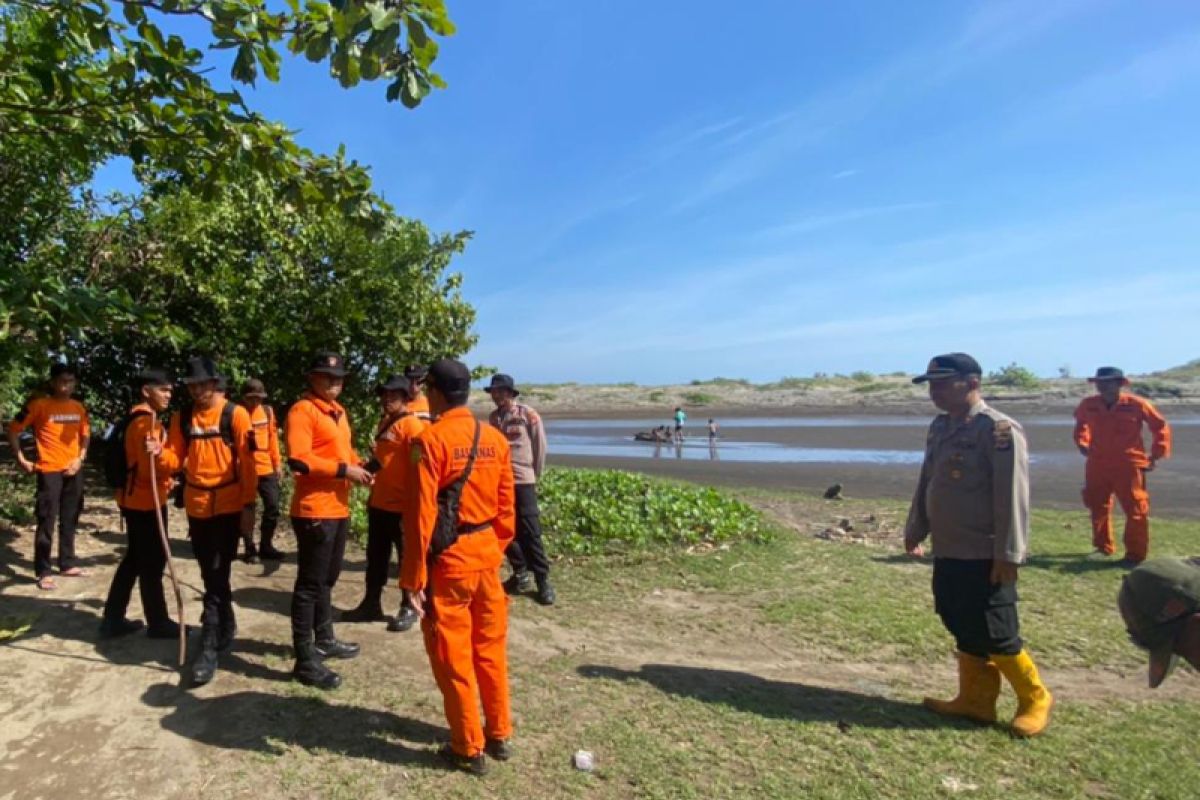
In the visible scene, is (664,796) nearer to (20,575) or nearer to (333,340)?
(20,575)

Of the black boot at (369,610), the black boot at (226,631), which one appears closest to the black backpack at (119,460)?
the black boot at (226,631)

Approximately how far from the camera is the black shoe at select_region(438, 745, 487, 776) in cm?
362

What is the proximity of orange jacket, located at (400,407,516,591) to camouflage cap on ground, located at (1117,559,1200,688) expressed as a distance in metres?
2.76

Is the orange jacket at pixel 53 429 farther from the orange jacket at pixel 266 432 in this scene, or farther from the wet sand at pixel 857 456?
the wet sand at pixel 857 456

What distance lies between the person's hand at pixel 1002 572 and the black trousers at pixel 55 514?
7326 mm

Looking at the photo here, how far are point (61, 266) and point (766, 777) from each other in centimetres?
802

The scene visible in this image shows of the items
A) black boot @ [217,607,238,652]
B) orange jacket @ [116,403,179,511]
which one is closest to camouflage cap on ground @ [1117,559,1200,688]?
black boot @ [217,607,238,652]

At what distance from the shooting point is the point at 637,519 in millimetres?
8781

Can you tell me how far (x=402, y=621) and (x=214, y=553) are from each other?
1549 mm

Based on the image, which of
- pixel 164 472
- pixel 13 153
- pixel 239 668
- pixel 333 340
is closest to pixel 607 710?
pixel 239 668

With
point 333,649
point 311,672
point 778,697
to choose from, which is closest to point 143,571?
point 333,649

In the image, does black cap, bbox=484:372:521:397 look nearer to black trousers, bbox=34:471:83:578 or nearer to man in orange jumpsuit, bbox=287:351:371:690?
man in orange jumpsuit, bbox=287:351:371:690

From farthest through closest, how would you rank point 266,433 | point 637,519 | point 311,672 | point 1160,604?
1. point 637,519
2. point 266,433
3. point 311,672
4. point 1160,604

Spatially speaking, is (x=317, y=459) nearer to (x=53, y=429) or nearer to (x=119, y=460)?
(x=119, y=460)
